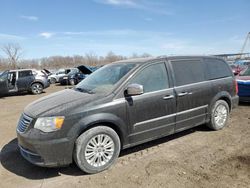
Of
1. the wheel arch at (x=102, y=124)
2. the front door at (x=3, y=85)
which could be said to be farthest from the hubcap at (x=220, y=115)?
the front door at (x=3, y=85)

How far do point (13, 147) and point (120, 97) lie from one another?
2.73m

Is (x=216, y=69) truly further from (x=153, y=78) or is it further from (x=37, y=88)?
(x=37, y=88)

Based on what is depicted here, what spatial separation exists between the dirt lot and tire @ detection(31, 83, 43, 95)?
34.7ft

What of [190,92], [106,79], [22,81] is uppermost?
[106,79]

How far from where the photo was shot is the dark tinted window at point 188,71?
460cm

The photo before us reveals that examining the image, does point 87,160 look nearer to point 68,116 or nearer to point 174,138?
point 68,116

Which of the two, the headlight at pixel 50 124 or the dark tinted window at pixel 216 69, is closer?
the headlight at pixel 50 124

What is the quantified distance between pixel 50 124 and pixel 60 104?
16.1 inches

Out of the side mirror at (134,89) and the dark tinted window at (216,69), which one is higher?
the dark tinted window at (216,69)

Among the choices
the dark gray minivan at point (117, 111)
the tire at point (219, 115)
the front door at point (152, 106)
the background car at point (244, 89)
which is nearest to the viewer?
the dark gray minivan at point (117, 111)

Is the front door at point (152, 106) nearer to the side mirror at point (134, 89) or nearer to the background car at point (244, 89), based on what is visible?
the side mirror at point (134, 89)

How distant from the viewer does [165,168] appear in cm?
368

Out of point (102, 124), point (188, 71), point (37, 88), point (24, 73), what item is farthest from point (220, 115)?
point (24, 73)

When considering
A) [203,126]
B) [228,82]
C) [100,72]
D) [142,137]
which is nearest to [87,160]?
[142,137]
